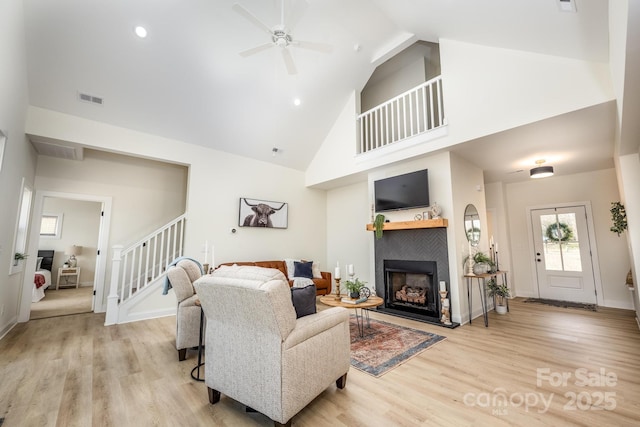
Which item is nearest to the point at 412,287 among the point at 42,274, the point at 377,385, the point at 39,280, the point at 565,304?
the point at 377,385

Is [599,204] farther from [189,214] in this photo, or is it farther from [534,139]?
[189,214]

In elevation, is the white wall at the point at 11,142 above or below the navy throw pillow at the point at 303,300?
above

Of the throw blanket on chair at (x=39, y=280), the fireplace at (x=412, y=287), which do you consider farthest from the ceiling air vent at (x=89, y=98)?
the fireplace at (x=412, y=287)

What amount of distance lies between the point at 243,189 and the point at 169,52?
274 centimetres

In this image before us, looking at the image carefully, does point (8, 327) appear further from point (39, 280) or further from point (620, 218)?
point (620, 218)

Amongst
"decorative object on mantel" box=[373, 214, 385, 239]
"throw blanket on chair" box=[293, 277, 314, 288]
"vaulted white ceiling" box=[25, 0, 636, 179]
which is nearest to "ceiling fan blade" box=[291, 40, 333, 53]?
"vaulted white ceiling" box=[25, 0, 636, 179]

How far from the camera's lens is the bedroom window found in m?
7.30

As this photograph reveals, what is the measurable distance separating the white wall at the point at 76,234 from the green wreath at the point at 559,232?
462 inches

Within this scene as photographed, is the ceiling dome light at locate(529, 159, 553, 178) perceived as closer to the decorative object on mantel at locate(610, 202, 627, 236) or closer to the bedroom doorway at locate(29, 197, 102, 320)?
the decorative object on mantel at locate(610, 202, 627, 236)

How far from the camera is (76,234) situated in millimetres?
7578

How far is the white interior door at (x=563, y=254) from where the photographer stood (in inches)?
212

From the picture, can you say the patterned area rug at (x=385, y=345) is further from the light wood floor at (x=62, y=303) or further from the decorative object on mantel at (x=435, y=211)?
the light wood floor at (x=62, y=303)

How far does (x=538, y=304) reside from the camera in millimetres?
5293

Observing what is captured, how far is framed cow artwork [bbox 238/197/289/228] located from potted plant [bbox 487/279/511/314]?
4.34m
